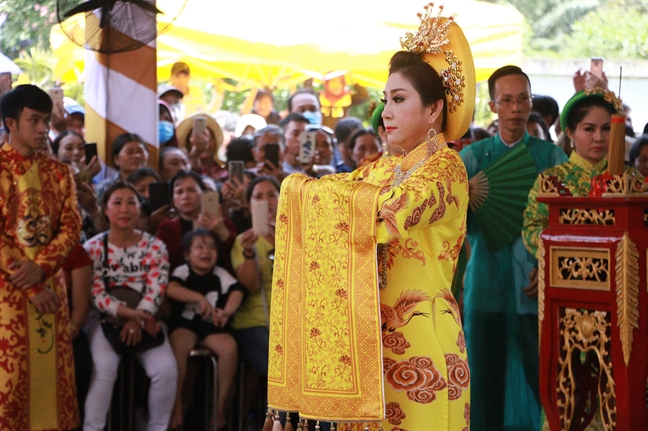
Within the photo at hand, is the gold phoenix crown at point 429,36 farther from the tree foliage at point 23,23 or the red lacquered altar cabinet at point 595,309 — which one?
the tree foliage at point 23,23

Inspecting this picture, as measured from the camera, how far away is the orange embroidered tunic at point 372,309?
2.46 metres

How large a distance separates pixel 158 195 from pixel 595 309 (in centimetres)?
264

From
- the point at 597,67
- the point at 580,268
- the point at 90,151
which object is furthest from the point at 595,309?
the point at 90,151

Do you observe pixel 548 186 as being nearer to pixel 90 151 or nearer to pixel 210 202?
pixel 210 202

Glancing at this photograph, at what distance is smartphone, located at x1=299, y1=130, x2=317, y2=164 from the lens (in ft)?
18.7

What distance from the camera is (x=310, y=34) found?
776 cm

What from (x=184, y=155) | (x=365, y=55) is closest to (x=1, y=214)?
(x=184, y=155)

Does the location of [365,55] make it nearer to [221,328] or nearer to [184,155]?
[184,155]

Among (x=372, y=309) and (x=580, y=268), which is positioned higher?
(x=580, y=268)

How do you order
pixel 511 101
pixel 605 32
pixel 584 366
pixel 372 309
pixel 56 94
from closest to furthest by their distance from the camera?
pixel 372 309 < pixel 584 366 < pixel 511 101 < pixel 56 94 < pixel 605 32

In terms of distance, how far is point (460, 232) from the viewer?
2.64 metres

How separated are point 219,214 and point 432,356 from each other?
8.45ft

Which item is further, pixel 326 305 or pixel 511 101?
pixel 511 101

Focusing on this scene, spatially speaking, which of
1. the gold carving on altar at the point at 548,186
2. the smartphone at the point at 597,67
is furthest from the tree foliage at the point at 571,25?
the gold carving on altar at the point at 548,186
